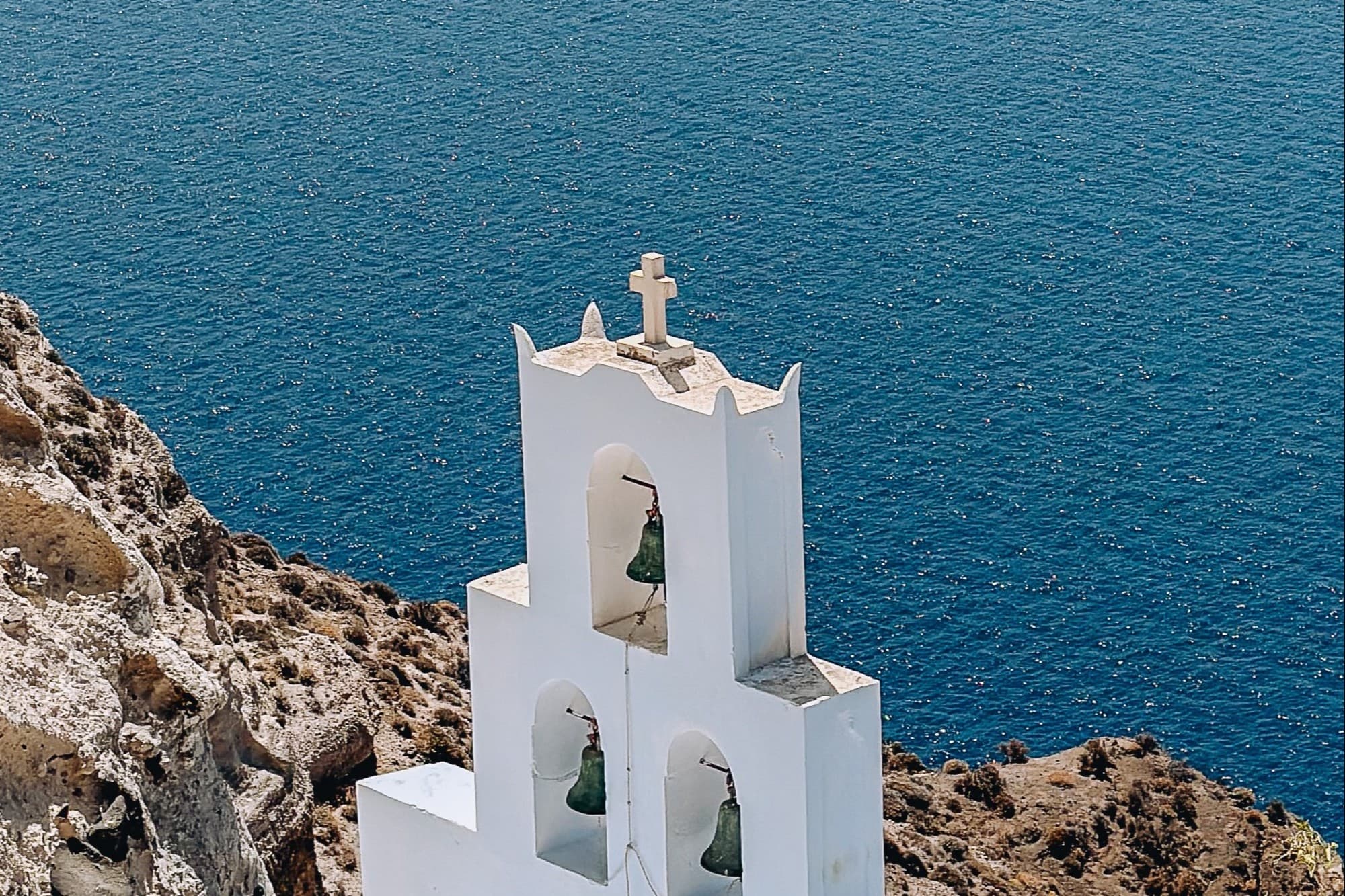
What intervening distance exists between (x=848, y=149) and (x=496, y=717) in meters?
77.9

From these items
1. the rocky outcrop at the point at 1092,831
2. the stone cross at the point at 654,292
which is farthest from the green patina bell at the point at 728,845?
the rocky outcrop at the point at 1092,831

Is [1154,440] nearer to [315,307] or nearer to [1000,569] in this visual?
[1000,569]

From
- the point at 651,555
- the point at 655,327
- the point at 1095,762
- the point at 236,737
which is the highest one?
the point at 655,327

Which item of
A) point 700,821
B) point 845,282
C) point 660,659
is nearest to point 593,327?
point 660,659

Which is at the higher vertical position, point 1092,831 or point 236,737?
point 236,737

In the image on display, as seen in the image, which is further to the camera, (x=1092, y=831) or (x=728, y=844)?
(x=1092, y=831)

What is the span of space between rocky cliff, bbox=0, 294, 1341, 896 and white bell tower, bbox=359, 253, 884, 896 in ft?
7.74

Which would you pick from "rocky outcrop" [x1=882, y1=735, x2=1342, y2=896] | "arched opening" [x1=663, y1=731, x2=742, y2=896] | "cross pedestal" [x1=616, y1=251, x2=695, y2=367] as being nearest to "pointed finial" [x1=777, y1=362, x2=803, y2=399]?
"cross pedestal" [x1=616, y1=251, x2=695, y2=367]

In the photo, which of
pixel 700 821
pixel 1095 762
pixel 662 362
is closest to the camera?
pixel 662 362

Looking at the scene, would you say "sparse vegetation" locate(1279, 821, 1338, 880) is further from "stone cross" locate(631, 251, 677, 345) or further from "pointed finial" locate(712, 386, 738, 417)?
"pointed finial" locate(712, 386, 738, 417)

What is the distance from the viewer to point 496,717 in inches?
648

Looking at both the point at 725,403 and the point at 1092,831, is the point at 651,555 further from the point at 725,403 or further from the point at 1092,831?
the point at 1092,831

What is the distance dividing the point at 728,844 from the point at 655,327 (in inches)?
141

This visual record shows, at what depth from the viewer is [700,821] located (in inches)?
Result: 616
